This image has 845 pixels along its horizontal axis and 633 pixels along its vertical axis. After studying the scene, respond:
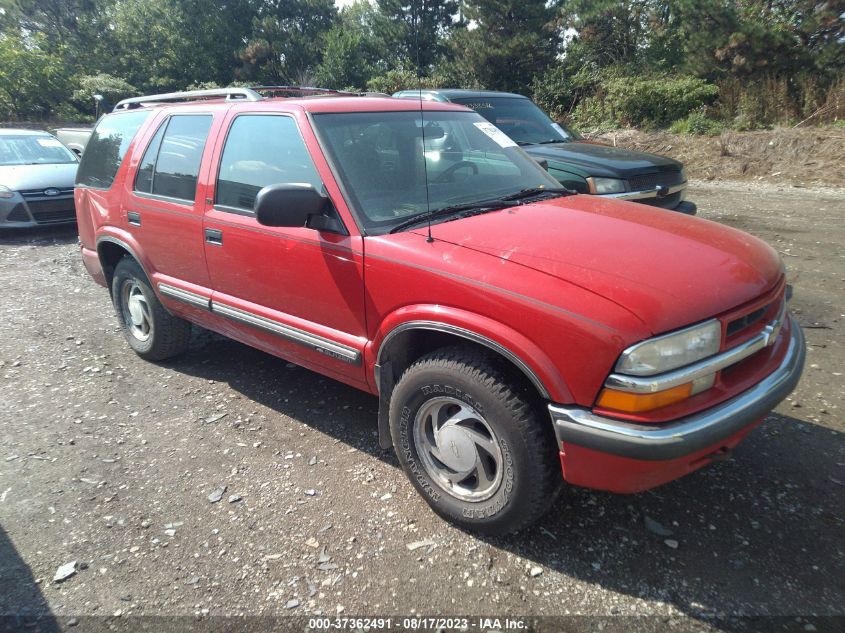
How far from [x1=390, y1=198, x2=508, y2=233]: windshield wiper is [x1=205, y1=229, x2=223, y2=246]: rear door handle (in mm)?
1303

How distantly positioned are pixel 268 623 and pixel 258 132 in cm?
263

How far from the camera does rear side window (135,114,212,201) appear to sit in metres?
3.85

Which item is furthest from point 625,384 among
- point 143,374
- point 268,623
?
point 143,374

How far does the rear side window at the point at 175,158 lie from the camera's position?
3848 mm

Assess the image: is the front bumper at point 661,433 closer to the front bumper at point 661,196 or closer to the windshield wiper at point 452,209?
the windshield wiper at point 452,209

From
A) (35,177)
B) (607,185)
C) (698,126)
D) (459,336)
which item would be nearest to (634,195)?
(607,185)

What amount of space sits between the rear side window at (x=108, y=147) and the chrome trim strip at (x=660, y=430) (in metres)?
3.99

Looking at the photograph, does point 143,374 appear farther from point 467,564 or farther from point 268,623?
point 467,564

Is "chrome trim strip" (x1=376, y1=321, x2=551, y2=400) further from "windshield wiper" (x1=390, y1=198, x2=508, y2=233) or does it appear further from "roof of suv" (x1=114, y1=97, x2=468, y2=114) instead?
"roof of suv" (x1=114, y1=97, x2=468, y2=114)

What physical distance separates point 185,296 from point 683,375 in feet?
10.6

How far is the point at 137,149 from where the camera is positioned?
14.4 feet

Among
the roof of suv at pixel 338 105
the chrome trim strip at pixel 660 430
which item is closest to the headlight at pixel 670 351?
the chrome trim strip at pixel 660 430

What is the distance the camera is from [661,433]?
7.01 ft

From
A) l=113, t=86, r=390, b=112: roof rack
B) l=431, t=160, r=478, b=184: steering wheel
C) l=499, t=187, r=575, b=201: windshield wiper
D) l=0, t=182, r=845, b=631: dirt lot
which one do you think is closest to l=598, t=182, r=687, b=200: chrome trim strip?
l=0, t=182, r=845, b=631: dirt lot
